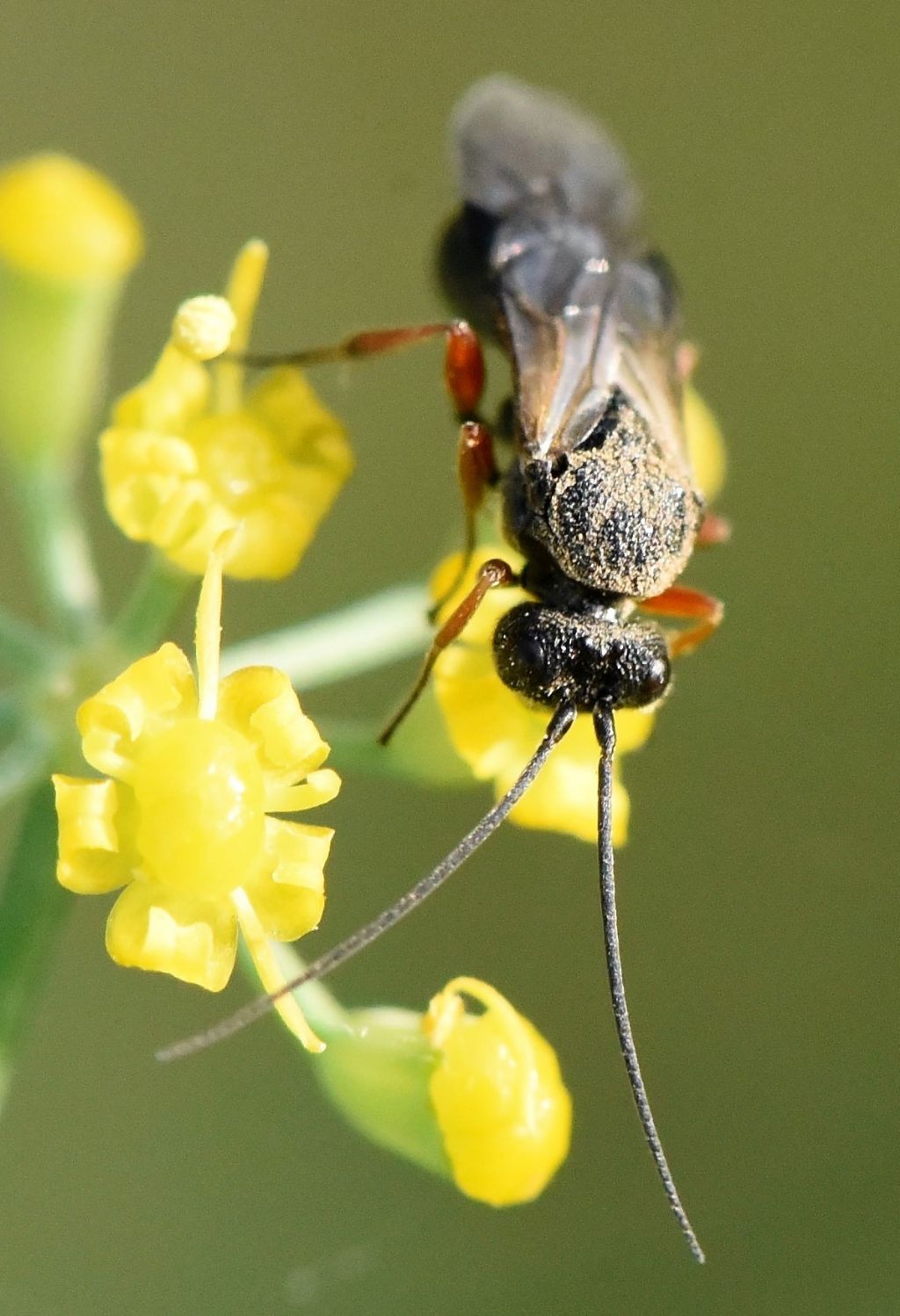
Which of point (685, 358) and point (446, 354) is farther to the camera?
point (685, 358)

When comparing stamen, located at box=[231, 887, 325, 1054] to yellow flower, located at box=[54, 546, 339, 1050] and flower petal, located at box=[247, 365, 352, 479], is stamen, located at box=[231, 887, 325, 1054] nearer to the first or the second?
yellow flower, located at box=[54, 546, 339, 1050]

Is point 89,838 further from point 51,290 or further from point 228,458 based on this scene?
point 51,290

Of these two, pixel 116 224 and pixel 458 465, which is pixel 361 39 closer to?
pixel 116 224

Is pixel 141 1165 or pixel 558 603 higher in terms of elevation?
pixel 558 603

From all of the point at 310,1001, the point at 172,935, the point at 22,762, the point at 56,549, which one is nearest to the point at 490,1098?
the point at 310,1001

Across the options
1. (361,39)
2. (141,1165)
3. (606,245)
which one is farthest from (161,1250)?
(361,39)

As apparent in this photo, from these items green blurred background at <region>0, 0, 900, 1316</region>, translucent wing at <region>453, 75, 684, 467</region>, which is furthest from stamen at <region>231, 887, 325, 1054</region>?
green blurred background at <region>0, 0, 900, 1316</region>
